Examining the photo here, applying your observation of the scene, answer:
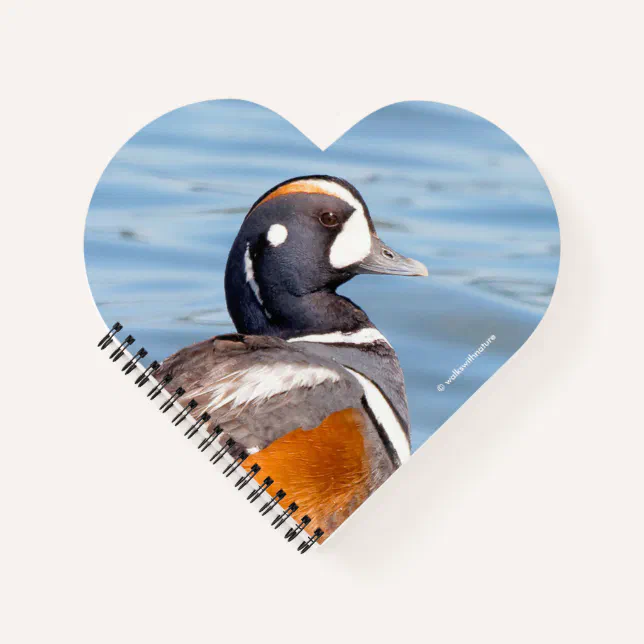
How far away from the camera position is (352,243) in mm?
2057

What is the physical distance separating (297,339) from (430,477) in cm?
44

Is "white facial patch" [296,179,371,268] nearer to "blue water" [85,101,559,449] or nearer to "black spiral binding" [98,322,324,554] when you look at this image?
"blue water" [85,101,559,449]

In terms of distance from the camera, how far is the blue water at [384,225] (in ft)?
6.77

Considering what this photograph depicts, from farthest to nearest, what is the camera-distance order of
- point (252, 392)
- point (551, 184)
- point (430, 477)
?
point (551, 184) → point (430, 477) → point (252, 392)

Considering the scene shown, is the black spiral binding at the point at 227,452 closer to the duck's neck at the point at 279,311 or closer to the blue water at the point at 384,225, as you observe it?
the blue water at the point at 384,225

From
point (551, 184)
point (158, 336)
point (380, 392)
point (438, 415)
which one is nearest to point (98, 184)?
point (158, 336)

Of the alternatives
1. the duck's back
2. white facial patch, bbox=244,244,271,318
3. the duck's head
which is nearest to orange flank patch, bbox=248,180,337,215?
the duck's head

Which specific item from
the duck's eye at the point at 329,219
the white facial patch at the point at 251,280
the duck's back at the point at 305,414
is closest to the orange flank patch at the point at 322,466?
the duck's back at the point at 305,414

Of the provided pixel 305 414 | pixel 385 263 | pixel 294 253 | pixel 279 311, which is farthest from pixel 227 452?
pixel 385 263

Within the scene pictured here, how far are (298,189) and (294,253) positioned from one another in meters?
0.15

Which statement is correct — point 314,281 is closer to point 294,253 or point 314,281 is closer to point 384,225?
point 294,253

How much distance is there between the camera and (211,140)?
7.19ft

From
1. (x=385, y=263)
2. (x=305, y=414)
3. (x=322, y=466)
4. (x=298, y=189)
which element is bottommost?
(x=322, y=466)

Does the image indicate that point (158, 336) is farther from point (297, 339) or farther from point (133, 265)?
point (297, 339)
